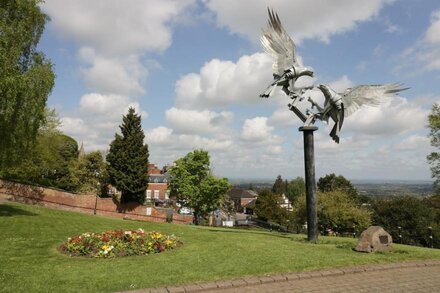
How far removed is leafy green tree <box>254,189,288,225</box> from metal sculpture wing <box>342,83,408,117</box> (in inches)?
1933

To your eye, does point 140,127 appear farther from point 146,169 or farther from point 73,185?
point 73,185

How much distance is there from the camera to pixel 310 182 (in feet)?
48.0

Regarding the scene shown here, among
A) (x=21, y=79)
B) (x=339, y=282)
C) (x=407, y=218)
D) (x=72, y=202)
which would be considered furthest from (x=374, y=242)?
(x=407, y=218)

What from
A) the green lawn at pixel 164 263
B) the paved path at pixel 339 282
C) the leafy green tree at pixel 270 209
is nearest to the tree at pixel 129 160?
the green lawn at pixel 164 263

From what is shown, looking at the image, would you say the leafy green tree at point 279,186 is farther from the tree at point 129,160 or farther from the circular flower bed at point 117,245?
the circular flower bed at point 117,245

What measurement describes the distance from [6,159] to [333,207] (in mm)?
34427

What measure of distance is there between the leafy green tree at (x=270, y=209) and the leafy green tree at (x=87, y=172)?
33.1 m

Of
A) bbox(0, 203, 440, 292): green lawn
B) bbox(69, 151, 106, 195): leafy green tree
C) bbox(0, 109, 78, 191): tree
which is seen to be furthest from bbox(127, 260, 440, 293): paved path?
bbox(69, 151, 106, 195): leafy green tree

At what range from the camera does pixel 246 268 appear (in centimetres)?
938

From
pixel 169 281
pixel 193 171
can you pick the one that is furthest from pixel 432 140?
pixel 169 281

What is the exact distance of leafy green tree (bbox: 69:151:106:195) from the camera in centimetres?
4075

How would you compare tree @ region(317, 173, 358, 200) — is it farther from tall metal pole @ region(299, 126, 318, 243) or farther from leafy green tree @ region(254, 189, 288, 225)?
tall metal pole @ region(299, 126, 318, 243)

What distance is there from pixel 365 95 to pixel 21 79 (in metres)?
16.7

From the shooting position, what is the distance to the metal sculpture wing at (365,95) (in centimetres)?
1417
